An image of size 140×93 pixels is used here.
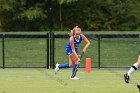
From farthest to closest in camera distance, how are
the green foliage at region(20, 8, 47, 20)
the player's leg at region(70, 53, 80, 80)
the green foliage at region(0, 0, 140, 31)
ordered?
the green foliage at region(0, 0, 140, 31) < the green foliage at region(20, 8, 47, 20) < the player's leg at region(70, 53, 80, 80)

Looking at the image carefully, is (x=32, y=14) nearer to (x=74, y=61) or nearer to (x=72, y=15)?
(x=72, y=15)

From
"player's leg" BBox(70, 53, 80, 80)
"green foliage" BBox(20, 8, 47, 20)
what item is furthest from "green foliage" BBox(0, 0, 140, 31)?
"player's leg" BBox(70, 53, 80, 80)

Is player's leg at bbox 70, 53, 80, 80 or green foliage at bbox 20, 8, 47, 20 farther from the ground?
green foliage at bbox 20, 8, 47, 20

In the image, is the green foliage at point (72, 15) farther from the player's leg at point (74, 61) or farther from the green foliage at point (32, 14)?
the player's leg at point (74, 61)

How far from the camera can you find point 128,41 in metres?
29.6

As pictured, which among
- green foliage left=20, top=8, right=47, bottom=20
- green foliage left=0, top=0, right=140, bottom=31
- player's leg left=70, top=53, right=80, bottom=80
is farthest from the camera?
green foliage left=0, top=0, right=140, bottom=31

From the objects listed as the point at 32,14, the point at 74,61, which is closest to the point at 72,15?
the point at 32,14

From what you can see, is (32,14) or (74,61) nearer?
(74,61)

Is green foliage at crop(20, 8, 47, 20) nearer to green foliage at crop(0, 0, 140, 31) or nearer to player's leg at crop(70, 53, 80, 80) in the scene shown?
green foliage at crop(0, 0, 140, 31)

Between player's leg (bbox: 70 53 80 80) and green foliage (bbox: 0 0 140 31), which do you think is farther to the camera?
green foliage (bbox: 0 0 140 31)

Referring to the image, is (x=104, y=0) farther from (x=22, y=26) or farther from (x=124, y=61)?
(x=124, y=61)

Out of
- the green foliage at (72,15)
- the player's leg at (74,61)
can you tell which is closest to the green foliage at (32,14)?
the green foliage at (72,15)

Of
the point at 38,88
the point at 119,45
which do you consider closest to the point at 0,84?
the point at 38,88

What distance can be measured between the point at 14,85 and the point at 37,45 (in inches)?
583
